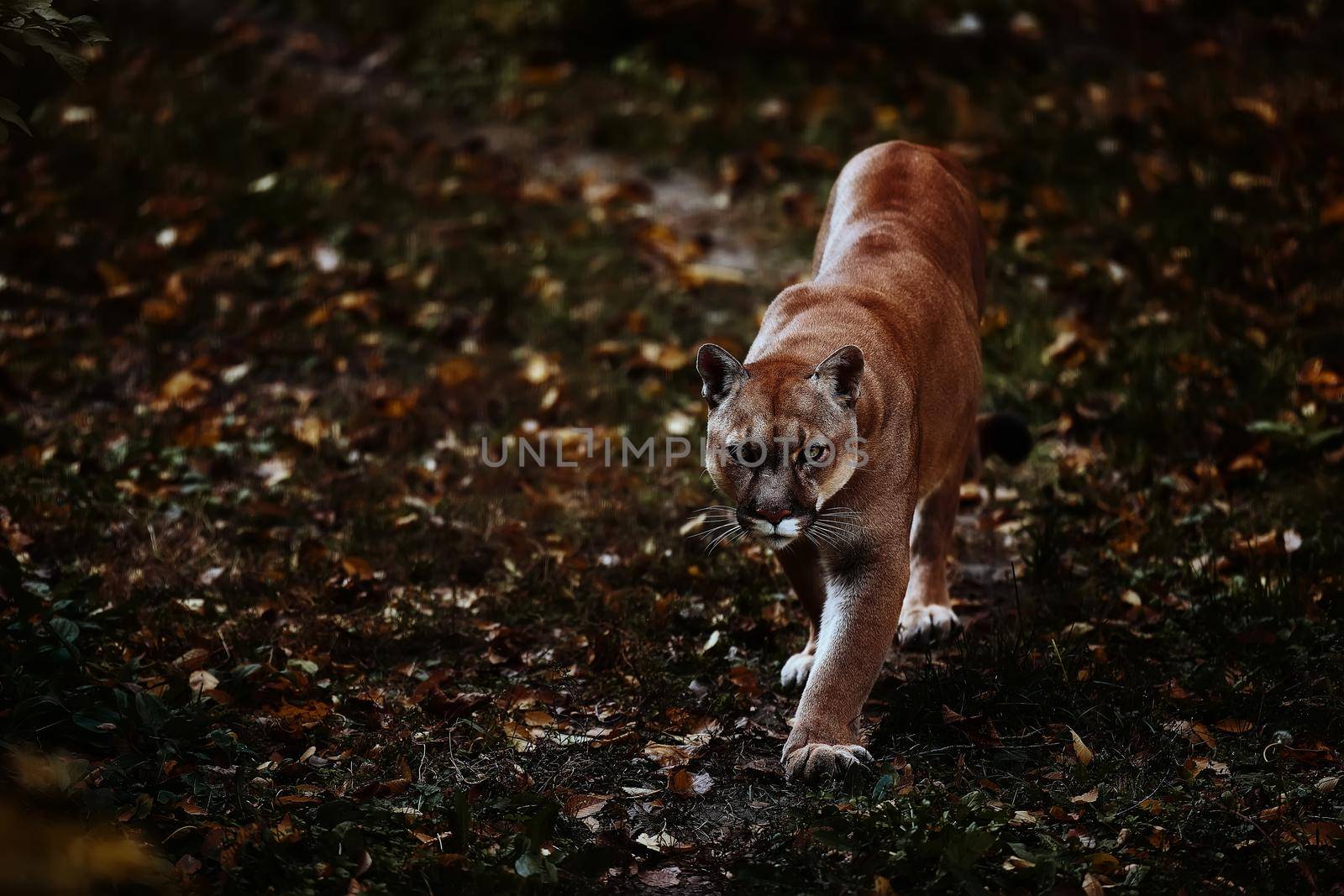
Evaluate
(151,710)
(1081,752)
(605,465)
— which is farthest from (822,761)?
(605,465)

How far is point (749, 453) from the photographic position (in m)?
4.04

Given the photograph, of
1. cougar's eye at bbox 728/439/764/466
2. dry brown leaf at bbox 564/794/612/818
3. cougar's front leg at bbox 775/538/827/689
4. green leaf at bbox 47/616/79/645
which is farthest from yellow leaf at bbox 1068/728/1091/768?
green leaf at bbox 47/616/79/645

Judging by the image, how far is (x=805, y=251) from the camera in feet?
26.8

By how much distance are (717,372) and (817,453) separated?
1.39ft

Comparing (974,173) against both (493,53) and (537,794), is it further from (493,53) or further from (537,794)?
(537,794)

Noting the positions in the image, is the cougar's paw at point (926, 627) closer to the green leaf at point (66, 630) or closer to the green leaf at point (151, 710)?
the green leaf at point (151, 710)

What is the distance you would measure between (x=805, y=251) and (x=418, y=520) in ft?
11.2

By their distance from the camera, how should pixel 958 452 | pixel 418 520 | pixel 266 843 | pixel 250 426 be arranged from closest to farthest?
pixel 266 843
pixel 958 452
pixel 418 520
pixel 250 426

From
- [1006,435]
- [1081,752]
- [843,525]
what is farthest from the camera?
[1006,435]

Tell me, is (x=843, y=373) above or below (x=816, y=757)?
above

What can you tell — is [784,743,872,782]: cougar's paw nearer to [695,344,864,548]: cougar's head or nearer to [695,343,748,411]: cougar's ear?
[695,344,864,548]: cougar's head

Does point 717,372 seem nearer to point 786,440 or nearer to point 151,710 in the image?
point 786,440

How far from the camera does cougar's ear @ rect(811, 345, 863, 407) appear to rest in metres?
3.97

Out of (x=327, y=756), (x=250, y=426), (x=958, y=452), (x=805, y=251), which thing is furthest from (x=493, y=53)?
(x=327, y=756)
